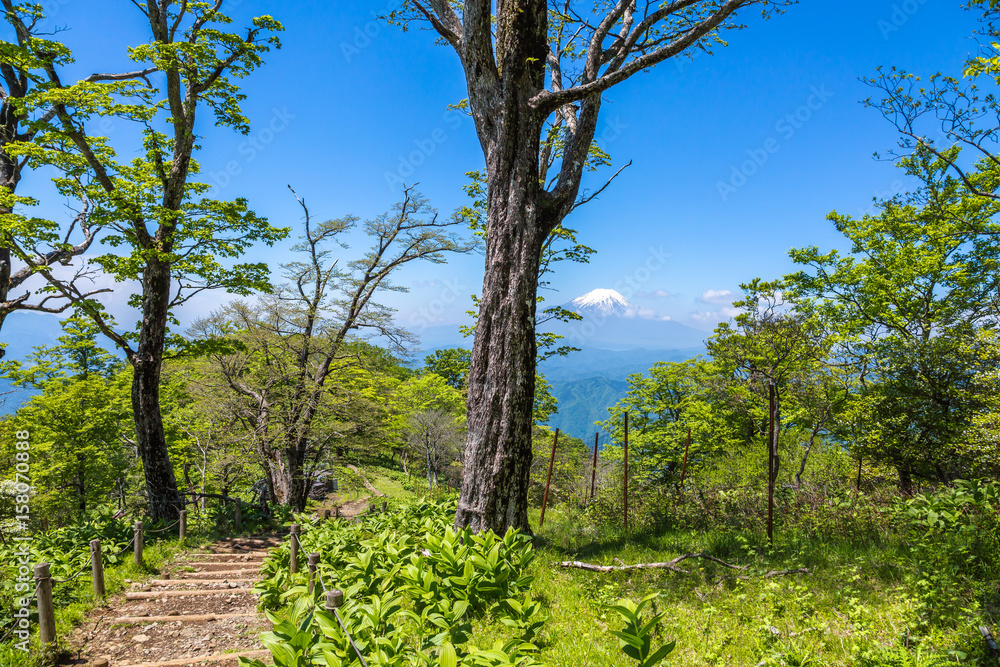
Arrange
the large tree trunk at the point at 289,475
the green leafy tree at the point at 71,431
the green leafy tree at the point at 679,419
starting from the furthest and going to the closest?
the green leafy tree at the point at 679,419 → the green leafy tree at the point at 71,431 → the large tree trunk at the point at 289,475

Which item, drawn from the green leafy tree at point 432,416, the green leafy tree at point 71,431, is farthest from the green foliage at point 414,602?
the green leafy tree at point 432,416

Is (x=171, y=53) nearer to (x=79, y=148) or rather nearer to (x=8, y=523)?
(x=79, y=148)

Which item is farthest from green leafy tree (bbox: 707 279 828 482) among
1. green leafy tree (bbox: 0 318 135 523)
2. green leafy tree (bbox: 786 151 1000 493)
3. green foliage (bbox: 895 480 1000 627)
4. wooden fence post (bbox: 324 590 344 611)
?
green leafy tree (bbox: 0 318 135 523)

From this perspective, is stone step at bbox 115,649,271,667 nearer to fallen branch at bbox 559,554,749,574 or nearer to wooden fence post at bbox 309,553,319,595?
wooden fence post at bbox 309,553,319,595

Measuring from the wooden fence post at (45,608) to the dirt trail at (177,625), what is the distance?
1.07 feet

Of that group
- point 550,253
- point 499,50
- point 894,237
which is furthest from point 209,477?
point 894,237

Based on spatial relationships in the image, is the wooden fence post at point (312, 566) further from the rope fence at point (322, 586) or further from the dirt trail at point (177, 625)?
the dirt trail at point (177, 625)

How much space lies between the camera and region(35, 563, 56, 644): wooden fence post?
4.21m

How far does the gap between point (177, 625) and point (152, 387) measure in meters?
6.02

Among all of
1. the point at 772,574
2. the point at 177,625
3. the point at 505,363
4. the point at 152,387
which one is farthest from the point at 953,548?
the point at 152,387

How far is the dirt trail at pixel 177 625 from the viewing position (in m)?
4.32

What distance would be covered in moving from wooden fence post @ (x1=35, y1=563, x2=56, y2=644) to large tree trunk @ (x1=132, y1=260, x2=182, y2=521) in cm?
561

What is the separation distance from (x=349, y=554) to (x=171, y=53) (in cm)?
Answer: 928

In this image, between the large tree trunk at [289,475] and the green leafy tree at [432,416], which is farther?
the green leafy tree at [432,416]
